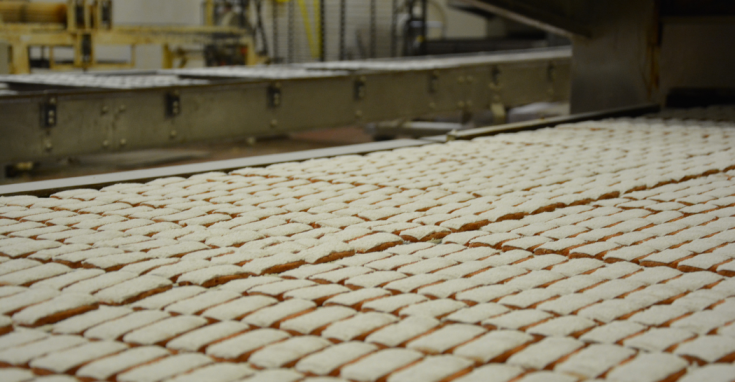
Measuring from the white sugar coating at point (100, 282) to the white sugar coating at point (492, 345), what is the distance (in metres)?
0.98

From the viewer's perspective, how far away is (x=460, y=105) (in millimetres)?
8039

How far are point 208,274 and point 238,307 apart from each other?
0.26 m

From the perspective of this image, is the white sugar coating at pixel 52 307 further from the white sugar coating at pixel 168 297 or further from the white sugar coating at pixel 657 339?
the white sugar coating at pixel 657 339

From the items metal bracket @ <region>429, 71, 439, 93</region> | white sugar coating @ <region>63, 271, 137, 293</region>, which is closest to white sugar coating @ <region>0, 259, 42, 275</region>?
white sugar coating @ <region>63, 271, 137, 293</region>

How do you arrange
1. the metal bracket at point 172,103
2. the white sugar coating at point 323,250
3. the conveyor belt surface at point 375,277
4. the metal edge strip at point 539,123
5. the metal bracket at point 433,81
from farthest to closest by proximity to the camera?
the metal bracket at point 433,81 < the metal bracket at point 172,103 < the metal edge strip at point 539,123 < the white sugar coating at point 323,250 < the conveyor belt surface at point 375,277

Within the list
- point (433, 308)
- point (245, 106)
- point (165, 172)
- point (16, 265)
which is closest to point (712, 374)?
point (433, 308)

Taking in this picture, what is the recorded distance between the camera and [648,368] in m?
1.62

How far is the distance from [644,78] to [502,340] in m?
5.66

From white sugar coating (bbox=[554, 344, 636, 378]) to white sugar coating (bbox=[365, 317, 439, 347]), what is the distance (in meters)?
0.33

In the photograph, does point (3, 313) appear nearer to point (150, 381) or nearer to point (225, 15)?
point (150, 381)

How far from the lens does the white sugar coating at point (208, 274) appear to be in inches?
85.2

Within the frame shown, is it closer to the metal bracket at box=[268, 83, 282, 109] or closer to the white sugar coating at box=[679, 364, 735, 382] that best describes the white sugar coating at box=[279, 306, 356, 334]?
the white sugar coating at box=[679, 364, 735, 382]

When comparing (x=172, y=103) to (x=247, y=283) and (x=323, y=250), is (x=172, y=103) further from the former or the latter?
(x=247, y=283)

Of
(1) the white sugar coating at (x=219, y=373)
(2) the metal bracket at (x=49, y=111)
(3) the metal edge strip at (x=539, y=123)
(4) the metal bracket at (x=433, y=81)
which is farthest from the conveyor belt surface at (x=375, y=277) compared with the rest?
(4) the metal bracket at (x=433, y=81)
